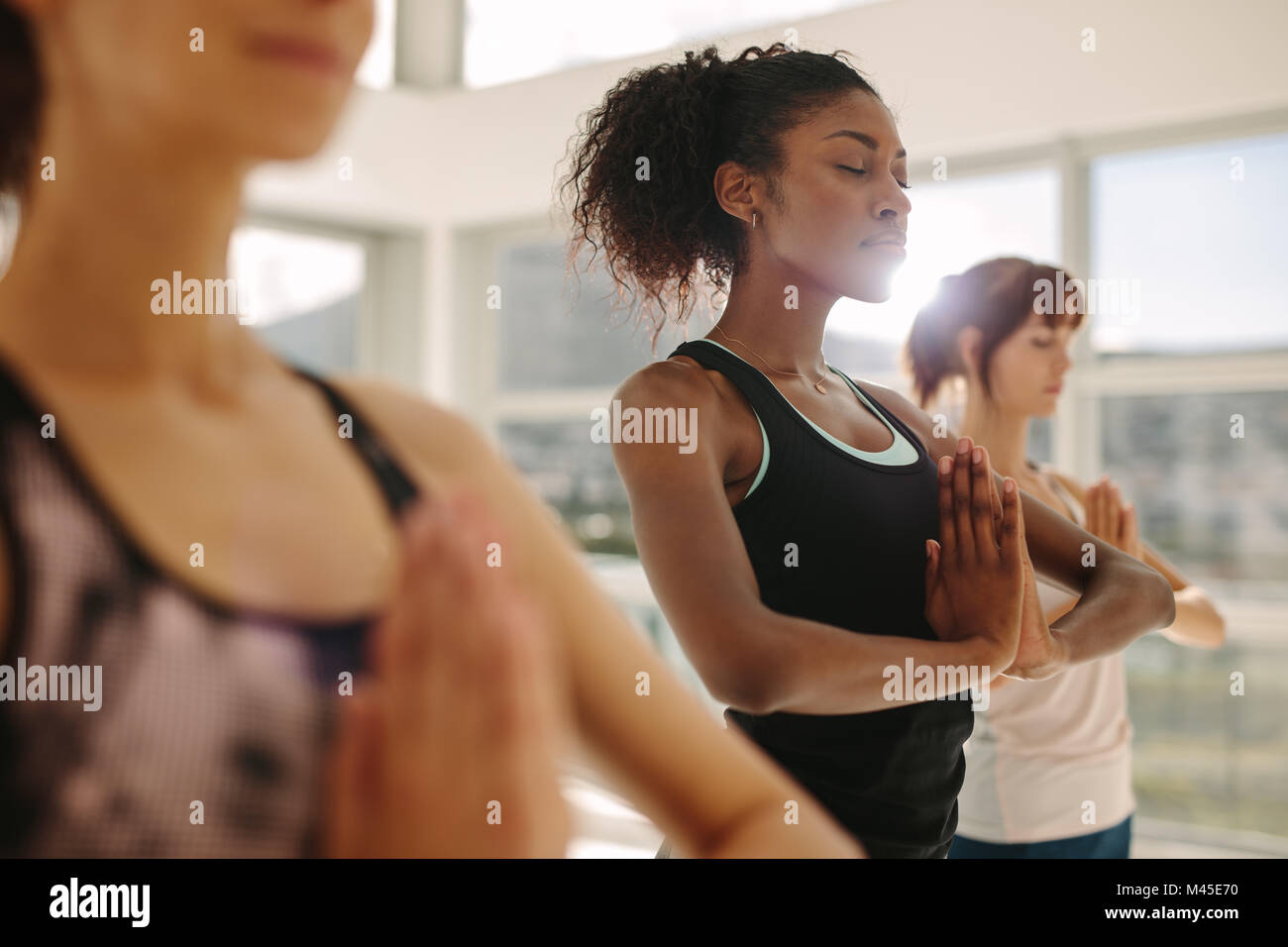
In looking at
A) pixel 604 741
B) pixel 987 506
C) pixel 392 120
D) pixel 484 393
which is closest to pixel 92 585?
pixel 604 741

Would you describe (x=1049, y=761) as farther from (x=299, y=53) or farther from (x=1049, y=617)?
(x=299, y=53)

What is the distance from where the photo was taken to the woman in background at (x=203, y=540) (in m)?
0.33

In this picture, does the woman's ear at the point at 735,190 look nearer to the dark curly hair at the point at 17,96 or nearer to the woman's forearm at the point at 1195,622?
the dark curly hair at the point at 17,96

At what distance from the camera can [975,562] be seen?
34.0 inches

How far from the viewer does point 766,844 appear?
429 mm

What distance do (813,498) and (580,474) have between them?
3.05 m

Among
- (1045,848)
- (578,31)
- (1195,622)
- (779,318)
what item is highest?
(578,31)

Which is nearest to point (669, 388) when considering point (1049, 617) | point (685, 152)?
point (685, 152)

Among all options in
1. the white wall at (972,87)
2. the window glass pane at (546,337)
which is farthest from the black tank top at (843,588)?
the window glass pane at (546,337)

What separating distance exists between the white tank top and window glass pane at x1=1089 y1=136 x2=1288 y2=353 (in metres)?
1.69

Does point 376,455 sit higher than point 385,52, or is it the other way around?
point 385,52

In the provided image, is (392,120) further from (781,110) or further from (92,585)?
(92,585)

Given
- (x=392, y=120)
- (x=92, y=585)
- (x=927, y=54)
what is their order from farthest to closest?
(x=927, y=54) < (x=392, y=120) < (x=92, y=585)

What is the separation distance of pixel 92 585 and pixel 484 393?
143 inches
